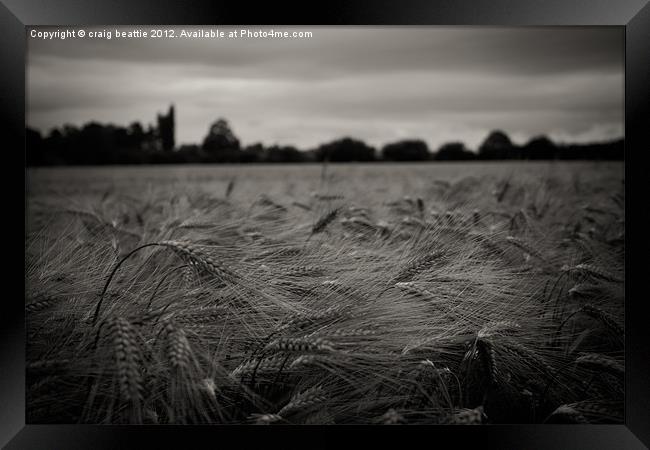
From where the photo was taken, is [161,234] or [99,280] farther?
[161,234]

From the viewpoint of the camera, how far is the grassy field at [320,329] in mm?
1466

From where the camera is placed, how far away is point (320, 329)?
1.56 meters

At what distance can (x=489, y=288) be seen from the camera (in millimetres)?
1899

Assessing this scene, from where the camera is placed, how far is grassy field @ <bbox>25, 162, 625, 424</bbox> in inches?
57.7

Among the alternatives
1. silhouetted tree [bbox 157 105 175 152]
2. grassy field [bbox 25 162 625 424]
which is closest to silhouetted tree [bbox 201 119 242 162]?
silhouetted tree [bbox 157 105 175 152]

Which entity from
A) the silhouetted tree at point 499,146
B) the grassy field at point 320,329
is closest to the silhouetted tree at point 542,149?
the silhouetted tree at point 499,146
